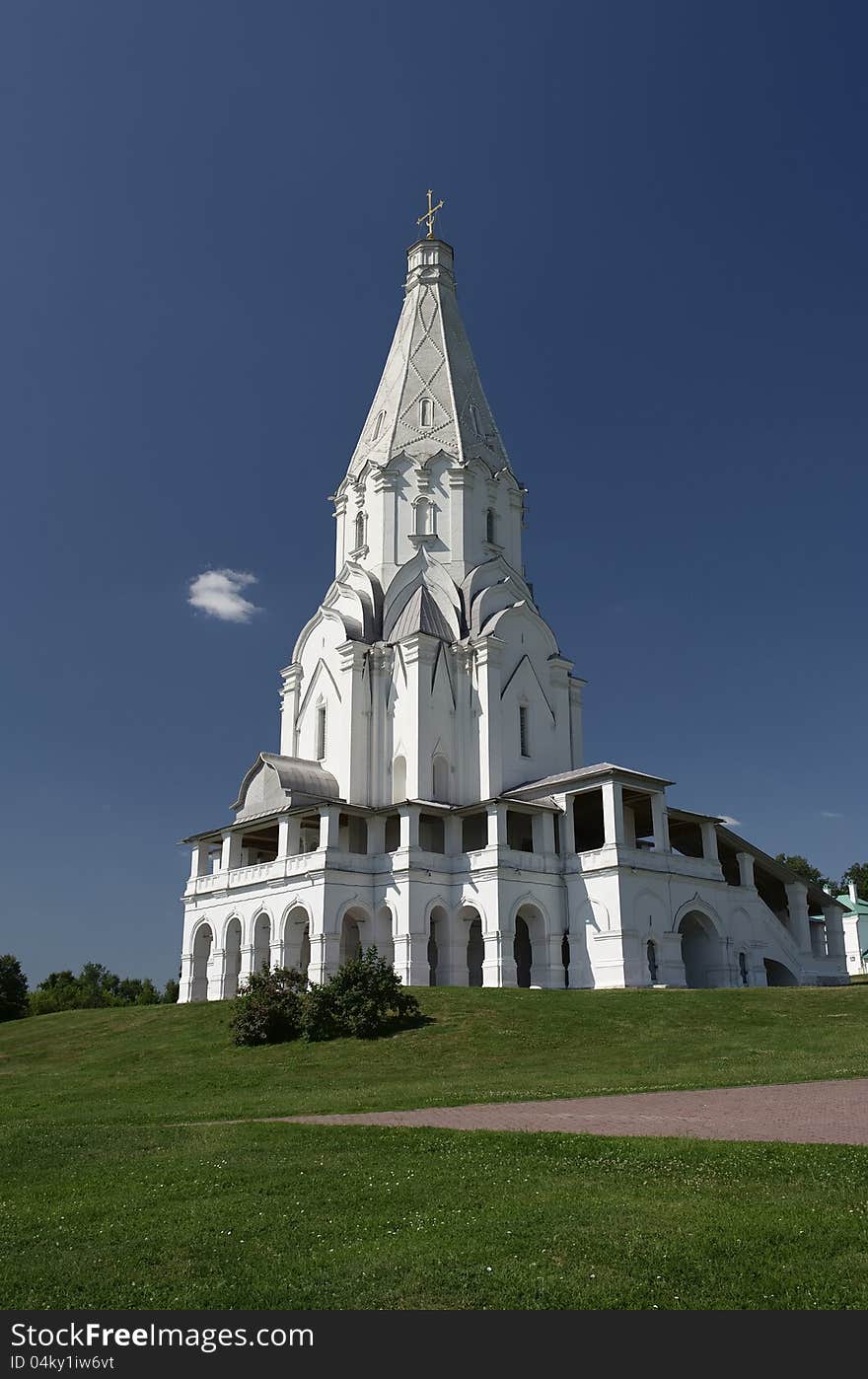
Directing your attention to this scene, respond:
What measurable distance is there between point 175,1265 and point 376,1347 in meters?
2.08

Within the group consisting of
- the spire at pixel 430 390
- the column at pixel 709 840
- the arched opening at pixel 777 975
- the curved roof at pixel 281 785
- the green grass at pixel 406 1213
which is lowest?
the green grass at pixel 406 1213

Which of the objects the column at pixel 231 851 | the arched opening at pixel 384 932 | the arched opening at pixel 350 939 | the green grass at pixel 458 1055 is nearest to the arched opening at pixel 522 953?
the arched opening at pixel 384 932

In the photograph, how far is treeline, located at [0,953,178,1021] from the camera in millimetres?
52188

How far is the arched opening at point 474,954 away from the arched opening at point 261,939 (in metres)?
8.21

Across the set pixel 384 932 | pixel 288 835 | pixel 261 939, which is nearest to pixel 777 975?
pixel 384 932

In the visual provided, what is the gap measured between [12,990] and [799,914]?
38.1 meters

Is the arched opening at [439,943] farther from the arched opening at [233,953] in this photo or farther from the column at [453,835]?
A: the arched opening at [233,953]

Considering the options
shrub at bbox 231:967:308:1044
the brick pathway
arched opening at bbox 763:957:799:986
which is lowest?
the brick pathway

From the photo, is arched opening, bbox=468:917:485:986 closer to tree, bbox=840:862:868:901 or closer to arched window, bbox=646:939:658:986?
arched window, bbox=646:939:658:986

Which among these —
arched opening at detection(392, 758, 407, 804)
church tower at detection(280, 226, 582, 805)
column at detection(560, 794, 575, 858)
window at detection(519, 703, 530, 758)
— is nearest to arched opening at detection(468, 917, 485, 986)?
column at detection(560, 794, 575, 858)

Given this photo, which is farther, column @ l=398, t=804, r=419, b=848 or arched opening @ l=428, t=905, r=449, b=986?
column @ l=398, t=804, r=419, b=848

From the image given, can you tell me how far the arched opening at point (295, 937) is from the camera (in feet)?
133

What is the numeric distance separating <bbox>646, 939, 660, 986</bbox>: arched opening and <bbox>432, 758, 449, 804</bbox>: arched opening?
1030 cm

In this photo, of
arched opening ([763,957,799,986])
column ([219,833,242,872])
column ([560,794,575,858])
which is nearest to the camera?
column ([560,794,575,858])
